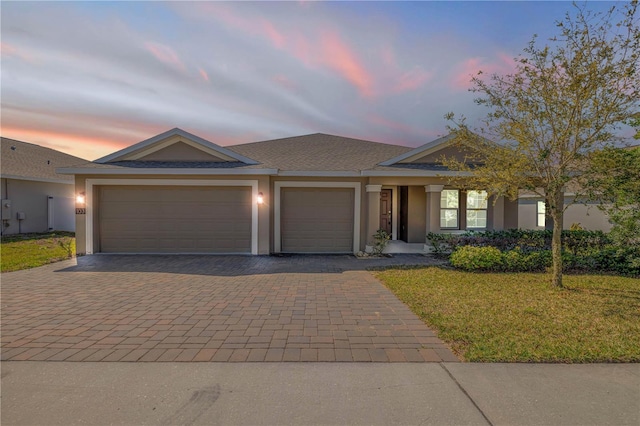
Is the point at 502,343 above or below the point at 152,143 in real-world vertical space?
below

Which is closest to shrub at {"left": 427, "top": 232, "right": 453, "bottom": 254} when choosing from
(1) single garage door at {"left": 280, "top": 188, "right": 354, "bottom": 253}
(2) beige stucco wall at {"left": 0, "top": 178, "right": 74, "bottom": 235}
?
(1) single garage door at {"left": 280, "top": 188, "right": 354, "bottom": 253}

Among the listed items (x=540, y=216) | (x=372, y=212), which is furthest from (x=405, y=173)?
(x=540, y=216)

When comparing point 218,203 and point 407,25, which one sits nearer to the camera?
point 407,25

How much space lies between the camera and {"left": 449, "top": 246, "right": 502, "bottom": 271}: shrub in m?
8.60

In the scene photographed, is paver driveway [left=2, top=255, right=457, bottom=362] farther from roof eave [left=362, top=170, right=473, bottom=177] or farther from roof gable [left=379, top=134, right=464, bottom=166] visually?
roof gable [left=379, top=134, right=464, bottom=166]

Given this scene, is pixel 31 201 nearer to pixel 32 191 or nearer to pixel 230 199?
pixel 32 191

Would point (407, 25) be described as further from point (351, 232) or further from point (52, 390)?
point (52, 390)

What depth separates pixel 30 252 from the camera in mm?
11180

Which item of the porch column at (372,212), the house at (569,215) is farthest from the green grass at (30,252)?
the house at (569,215)

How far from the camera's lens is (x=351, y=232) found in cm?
1175

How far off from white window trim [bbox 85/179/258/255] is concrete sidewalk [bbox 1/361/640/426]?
7.81 m

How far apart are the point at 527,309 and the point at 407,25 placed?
837 centimetres

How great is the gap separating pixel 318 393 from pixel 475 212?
488 inches

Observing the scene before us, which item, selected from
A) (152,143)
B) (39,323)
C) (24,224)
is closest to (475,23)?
(152,143)
